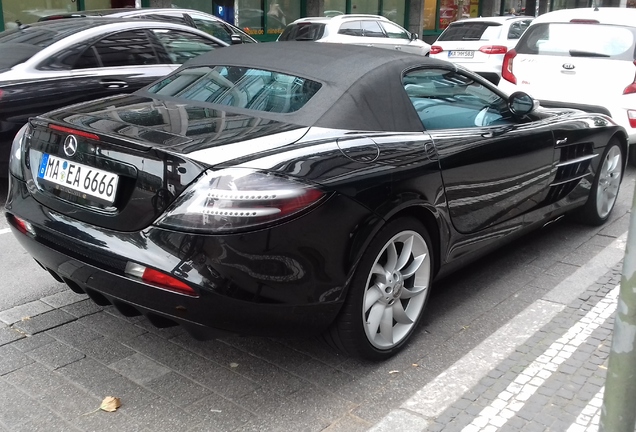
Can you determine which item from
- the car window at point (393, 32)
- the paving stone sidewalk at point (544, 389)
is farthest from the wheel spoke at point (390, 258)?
the car window at point (393, 32)

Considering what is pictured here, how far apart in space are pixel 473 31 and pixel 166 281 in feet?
40.4

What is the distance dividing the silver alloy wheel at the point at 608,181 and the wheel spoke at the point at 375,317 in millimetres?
2905

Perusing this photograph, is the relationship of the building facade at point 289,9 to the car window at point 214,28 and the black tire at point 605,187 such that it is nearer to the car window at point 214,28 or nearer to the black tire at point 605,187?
the car window at point 214,28

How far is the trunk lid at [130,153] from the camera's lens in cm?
278

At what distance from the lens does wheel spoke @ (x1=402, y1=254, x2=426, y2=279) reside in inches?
135

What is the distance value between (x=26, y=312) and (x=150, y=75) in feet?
11.5

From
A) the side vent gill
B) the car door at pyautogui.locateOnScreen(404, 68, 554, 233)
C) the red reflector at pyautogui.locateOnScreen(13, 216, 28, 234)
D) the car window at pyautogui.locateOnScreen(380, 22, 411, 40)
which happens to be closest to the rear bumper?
the red reflector at pyautogui.locateOnScreen(13, 216, 28, 234)

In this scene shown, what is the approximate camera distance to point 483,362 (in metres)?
3.40

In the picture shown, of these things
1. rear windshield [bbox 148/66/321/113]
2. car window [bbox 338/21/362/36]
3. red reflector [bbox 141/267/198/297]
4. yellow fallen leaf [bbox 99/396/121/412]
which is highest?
car window [bbox 338/21/362/36]

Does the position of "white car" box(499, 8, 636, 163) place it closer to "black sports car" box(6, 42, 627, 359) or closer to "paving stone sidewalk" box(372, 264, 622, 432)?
"black sports car" box(6, 42, 627, 359)

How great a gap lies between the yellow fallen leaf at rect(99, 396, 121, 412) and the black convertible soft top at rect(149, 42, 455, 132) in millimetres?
1446

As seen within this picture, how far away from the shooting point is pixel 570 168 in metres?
4.88

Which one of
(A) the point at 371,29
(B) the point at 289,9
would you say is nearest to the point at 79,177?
(A) the point at 371,29

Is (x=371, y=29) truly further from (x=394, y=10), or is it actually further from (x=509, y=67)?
(x=394, y=10)
